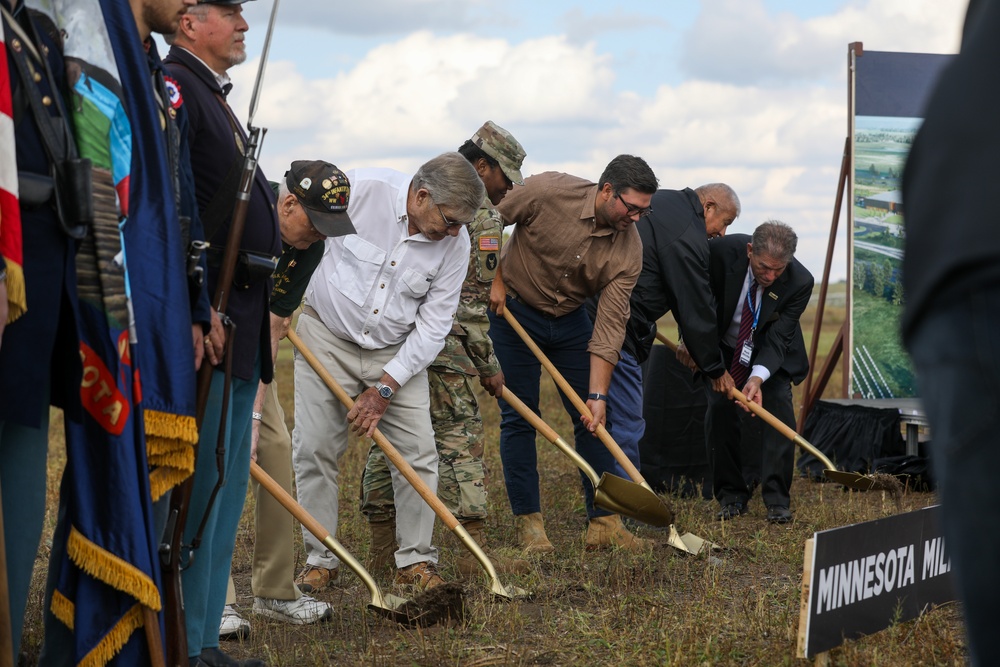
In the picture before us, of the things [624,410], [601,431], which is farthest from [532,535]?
[624,410]

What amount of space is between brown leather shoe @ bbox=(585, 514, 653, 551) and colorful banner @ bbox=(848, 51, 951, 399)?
4.28 metres

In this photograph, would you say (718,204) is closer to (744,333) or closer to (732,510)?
(744,333)

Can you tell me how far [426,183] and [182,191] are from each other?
6.23 ft

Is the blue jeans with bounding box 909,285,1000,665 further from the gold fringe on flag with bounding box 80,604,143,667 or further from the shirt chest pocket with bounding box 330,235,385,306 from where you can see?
the shirt chest pocket with bounding box 330,235,385,306

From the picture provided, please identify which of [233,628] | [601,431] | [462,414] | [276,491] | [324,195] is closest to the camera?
[324,195]

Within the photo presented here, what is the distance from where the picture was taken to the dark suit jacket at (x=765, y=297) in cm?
720

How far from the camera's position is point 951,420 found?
38.0 inches

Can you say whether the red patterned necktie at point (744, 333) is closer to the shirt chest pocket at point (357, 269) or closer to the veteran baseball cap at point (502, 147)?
the veteran baseball cap at point (502, 147)

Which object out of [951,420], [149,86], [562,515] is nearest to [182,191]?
[149,86]

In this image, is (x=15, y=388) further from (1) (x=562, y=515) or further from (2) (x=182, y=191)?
(1) (x=562, y=515)

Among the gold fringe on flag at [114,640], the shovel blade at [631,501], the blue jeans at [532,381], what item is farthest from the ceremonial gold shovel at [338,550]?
the blue jeans at [532,381]

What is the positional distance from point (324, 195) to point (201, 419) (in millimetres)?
1166

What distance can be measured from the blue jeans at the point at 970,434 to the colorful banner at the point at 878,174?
28.9 ft

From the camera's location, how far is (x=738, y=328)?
731 cm
